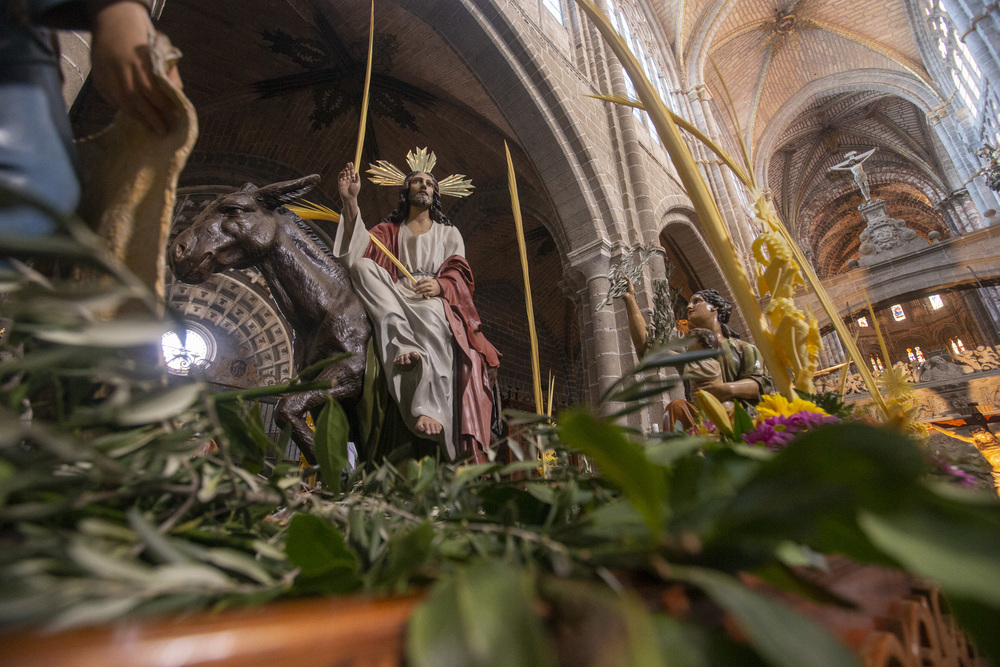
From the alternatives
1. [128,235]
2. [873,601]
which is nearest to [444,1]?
[128,235]

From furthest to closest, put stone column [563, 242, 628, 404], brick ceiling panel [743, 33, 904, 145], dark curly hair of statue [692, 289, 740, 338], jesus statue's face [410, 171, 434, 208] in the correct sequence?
brick ceiling panel [743, 33, 904, 145]
stone column [563, 242, 628, 404]
dark curly hair of statue [692, 289, 740, 338]
jesus statue's face [410, 171, 434, 208]

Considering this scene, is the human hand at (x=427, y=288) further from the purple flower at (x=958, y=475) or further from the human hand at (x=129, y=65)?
the purple flower at (x=958, y=475)

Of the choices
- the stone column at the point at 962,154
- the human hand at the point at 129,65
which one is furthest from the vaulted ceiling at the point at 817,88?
the human hand at the point at 129,65

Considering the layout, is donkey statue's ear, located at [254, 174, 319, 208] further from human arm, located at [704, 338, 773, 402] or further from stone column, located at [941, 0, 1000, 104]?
stone column, located at [941, 0, 1000, 104]

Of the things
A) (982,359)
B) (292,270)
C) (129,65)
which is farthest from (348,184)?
(982,359)

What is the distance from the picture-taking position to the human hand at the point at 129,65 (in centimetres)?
50

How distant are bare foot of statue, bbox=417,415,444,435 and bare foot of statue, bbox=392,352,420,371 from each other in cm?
19

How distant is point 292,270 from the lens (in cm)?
191

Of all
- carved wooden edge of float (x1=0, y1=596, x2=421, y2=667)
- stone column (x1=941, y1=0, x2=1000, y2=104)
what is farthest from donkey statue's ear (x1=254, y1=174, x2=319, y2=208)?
stone column (x1=941, y1=0, x2=1000, y2=104)

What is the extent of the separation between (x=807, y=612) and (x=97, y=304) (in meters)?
0.42

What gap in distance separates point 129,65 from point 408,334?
1387 millimetres

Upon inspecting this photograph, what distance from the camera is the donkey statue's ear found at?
1.91 m

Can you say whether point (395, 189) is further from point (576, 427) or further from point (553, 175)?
point (576, 427)

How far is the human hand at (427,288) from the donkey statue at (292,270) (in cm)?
24
